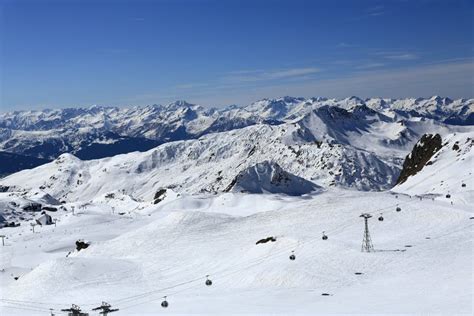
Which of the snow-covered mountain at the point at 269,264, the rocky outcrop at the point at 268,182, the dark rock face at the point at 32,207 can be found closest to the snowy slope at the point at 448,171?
the snow-covered mountain at the point at 269,264

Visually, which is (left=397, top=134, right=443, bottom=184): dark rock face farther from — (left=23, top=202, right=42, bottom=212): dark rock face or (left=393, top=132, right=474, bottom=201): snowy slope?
(left=23, top=202, right=42, bottom=212): dark rock face

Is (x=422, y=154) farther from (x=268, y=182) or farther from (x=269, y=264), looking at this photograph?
(x=269, y=264)

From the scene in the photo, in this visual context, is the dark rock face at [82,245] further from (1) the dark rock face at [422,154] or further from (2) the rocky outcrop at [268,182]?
(1) the dark rock face at [422,154]

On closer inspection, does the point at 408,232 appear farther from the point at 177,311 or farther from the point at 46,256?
the point at 46,256

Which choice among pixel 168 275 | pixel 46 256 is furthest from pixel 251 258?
pixel 46 256

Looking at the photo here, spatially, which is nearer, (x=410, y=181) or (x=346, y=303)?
(x=346, y=303)
